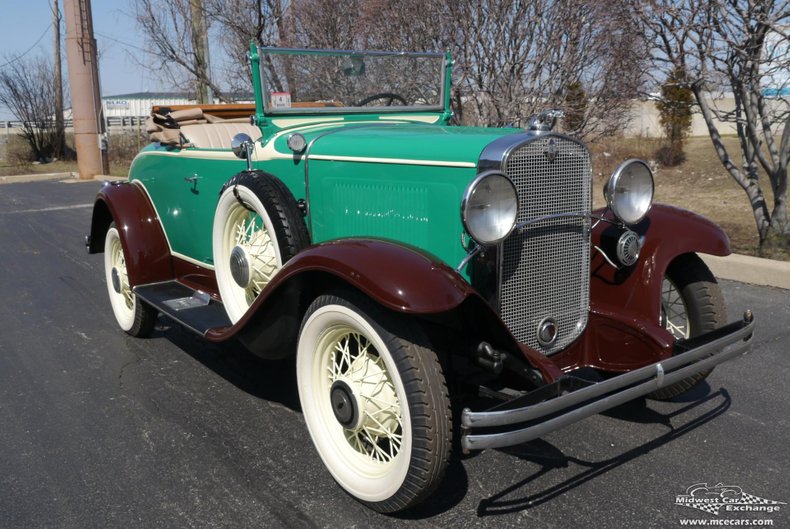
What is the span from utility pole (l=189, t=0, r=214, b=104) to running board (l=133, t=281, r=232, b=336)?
7.98 m

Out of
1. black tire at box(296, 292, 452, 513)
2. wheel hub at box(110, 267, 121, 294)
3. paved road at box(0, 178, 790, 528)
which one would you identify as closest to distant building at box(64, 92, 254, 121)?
wheel hub at box(110, 267, 121, 294)

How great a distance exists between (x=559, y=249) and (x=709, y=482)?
3.63ft

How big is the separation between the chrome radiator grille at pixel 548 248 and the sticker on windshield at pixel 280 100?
1.61 metres

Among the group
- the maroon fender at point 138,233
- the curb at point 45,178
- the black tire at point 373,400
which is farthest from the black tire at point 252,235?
the curb at point 45,178

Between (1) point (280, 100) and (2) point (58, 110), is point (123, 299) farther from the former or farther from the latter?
(2) point (58, 110)

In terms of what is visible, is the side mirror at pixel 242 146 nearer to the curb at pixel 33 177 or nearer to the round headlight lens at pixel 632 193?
the round headlight lens at pixel 632 193

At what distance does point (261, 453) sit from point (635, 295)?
1.86 m

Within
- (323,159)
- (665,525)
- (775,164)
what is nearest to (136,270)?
(323,159)

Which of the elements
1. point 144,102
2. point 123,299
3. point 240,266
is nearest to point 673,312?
point 240,266

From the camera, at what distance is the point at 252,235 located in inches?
145

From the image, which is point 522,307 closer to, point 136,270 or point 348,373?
point 348,373

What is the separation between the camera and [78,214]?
1123 cm

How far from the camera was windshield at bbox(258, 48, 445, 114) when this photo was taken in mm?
4102

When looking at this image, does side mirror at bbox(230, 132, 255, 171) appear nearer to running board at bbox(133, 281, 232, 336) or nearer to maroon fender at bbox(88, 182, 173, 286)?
running board at bbox(133, 281, 232, 336)
